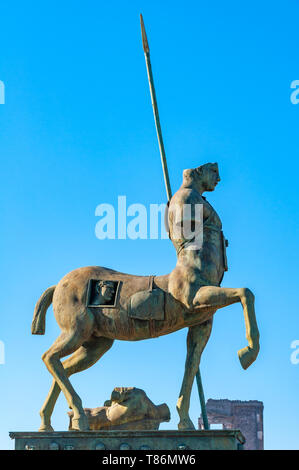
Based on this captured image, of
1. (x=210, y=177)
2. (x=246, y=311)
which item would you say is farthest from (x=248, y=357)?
(x=210, y=177)

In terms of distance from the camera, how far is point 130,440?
441 inches

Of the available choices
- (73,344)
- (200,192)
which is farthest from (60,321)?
(200,192)

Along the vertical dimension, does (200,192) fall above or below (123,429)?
above

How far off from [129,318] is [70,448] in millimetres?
1816

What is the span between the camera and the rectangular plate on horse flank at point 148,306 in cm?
1179

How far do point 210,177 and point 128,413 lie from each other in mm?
3378

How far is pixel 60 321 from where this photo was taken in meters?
12.1

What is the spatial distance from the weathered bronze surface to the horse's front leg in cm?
66

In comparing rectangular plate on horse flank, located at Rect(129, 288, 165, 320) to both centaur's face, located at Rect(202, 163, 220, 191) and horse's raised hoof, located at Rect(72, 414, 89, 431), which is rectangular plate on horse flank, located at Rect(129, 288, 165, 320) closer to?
horse's raised hoof, located at Rect(72, 414, 89, 431)

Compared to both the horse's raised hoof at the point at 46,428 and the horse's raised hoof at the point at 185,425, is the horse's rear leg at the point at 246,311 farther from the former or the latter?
the horse's raised hoof at the point at 46,428

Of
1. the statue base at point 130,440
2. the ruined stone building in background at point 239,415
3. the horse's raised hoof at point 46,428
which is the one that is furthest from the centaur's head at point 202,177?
the ruined stone building in background at point 239,415

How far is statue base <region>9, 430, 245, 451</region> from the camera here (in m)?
11.0
